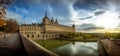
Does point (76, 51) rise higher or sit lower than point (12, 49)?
lower

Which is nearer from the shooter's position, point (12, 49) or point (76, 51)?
point (12, 49)

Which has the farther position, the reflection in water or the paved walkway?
the reflection in water

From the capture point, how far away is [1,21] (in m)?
3.28

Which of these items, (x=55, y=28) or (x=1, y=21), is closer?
(x=1, y=21)

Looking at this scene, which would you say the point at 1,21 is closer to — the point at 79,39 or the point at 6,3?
the point at 6,3

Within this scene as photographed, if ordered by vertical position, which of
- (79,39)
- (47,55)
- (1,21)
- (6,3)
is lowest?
(79,39)

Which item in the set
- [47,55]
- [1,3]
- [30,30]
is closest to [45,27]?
[30,30]

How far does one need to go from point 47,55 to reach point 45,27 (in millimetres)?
26248

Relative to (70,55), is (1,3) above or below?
above

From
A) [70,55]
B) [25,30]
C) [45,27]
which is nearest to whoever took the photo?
[70,55]

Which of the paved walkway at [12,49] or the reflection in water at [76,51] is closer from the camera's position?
the paved walkway at [12,49]

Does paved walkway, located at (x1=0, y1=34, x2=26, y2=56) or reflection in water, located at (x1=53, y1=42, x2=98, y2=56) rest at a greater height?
paved walkway, located at (x1=0, y1=34, x2=26, y2=56)

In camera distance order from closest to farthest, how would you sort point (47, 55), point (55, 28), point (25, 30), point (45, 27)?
point (47, 55) → point (25, 30) → point (45, 27) → point (55, 28)

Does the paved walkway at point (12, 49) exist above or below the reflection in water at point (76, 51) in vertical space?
above
